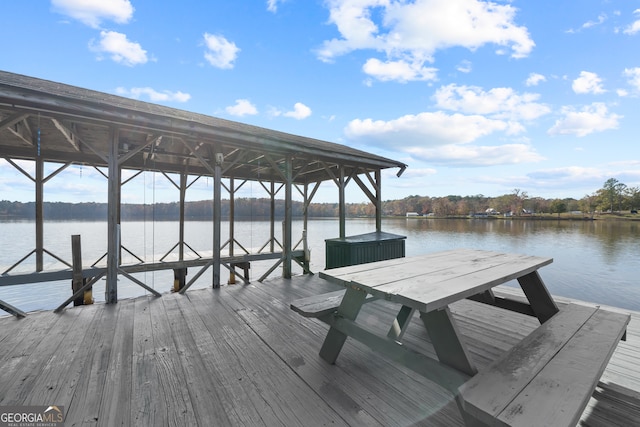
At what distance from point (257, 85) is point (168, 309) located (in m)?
11.9

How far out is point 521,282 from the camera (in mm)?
2537

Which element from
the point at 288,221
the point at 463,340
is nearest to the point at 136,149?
the point at 288,221

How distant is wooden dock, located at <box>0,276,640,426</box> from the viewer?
1594mm

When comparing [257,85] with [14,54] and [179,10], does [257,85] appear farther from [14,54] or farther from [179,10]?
[14,54]

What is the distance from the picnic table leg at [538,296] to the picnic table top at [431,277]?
19cm

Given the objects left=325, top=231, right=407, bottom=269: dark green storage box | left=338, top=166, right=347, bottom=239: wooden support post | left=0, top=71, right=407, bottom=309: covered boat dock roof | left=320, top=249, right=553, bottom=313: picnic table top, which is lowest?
left=325, top=231, right=407, bottom=269: dark green storage box

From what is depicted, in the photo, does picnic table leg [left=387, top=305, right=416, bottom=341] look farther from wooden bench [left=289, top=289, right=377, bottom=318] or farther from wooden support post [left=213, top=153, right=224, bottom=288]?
wooden support post [left=213, top=153, right=224, bottom=288]

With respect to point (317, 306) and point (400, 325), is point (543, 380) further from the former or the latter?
point (317, 306)

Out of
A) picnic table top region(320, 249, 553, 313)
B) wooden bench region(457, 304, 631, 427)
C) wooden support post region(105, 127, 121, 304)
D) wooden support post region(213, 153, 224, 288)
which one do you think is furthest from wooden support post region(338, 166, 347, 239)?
wooden bench region(457, 304, 631, 427)

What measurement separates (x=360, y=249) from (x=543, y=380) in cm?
413

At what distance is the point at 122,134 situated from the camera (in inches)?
193

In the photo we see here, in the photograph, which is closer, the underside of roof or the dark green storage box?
the underside of roof

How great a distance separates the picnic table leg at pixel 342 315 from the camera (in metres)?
2.01

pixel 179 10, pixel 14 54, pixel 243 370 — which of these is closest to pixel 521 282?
pixel 243 370
